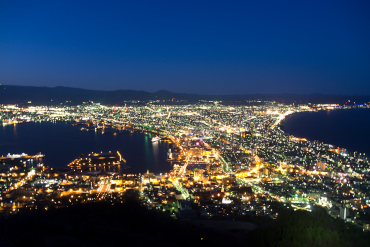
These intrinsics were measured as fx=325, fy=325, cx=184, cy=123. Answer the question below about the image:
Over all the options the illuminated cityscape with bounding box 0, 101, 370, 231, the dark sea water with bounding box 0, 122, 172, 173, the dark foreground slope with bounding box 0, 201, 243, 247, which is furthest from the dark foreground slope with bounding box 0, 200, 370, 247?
the dark sea water with bounding box 0, 122, 172, 173

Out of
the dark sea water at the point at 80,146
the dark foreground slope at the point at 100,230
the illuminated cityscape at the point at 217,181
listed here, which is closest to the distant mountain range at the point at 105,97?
the dark sea water at the point at 80,146

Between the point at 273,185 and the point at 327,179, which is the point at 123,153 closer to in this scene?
the point at 273,185

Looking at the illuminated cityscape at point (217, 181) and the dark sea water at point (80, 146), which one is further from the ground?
the illuminated cityscape at point (217, 181)

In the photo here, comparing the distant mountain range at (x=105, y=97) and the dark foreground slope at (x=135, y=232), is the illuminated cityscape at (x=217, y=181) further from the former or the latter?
the distant mountain range at (x=105, y=97)

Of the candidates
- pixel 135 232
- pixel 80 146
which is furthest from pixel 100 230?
pixel 80 146

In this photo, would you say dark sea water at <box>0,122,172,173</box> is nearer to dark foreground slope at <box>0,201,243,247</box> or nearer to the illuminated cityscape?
the illuminated cityscape

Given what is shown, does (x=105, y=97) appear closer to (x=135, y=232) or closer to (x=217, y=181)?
(x=217, y=181)
